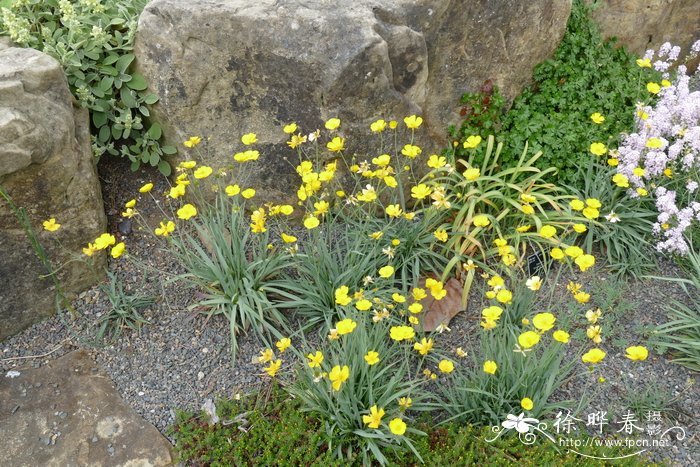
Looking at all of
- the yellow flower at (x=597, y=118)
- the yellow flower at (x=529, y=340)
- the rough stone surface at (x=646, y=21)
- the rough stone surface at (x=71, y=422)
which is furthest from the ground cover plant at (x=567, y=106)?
the rough stone surface at (x=71, y=422)

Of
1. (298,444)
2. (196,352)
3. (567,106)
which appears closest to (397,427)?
(298,444)

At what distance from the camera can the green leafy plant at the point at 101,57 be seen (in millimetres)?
3705

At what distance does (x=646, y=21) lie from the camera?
478 cm

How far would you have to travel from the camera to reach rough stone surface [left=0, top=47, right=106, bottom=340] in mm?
3174

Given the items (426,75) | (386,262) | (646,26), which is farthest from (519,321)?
(646,26)

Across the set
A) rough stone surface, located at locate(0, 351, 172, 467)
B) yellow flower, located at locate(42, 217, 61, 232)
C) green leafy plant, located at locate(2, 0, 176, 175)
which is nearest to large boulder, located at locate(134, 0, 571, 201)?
green leafy plant, located at locate(2, 0, 176, 175)

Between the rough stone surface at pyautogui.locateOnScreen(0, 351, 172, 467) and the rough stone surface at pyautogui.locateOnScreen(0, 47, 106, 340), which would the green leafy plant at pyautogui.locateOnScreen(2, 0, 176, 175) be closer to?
the rough stone surface at pyautogui.locateOnScreen(0, 47, 106, 340)

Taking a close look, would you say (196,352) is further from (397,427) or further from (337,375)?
(397,427)

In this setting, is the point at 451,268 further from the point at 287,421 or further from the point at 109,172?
the point at 109,172

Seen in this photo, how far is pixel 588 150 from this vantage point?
163 inches

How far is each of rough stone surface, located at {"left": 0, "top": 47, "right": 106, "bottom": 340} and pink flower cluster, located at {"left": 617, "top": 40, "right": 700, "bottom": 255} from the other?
121 inches

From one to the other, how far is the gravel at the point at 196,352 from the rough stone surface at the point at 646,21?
6.34 feet

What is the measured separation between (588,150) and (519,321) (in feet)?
4.79

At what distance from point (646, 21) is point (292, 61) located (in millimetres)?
2884
